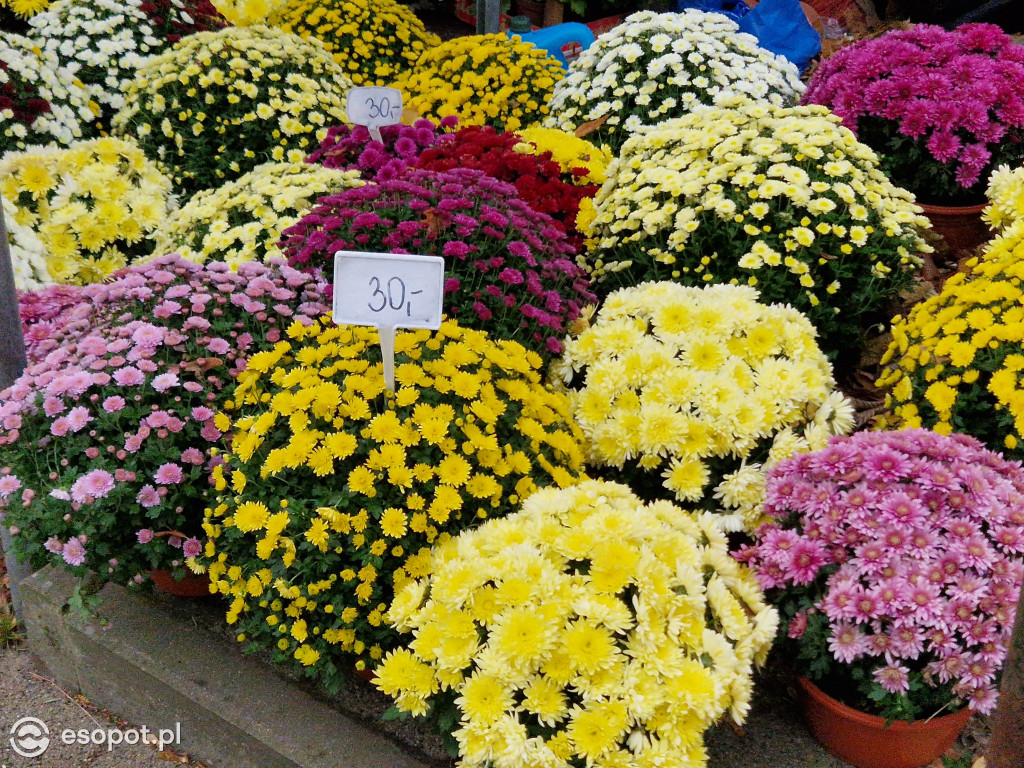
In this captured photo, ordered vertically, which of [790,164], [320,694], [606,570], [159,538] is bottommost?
[320,694]

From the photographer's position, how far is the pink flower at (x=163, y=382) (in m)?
2.37

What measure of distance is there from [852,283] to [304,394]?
213 cm

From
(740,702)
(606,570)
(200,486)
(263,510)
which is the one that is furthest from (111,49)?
(740,702)

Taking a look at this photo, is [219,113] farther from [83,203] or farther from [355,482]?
[355,482]

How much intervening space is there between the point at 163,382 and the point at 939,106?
3534 millimetres

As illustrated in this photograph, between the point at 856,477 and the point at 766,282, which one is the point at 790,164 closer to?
the point at 766,282

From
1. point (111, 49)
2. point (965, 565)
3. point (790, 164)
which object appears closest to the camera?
point (965, 565)

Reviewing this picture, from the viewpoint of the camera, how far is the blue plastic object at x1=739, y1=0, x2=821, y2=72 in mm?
6996

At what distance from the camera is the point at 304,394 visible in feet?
7.12

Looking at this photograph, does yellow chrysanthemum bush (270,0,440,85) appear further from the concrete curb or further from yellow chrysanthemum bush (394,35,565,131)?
the concrete curb

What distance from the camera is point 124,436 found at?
2334 millimetres

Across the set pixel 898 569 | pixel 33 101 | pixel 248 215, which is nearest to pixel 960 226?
pixel 898 569

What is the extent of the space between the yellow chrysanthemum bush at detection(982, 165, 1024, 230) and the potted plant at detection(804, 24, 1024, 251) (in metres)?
0.55

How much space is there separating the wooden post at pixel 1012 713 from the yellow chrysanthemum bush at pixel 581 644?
1.60 feet
